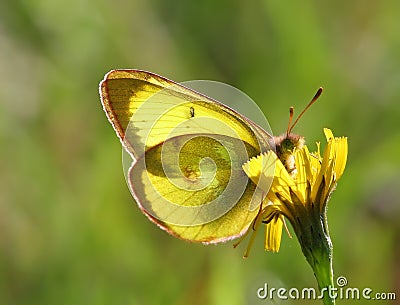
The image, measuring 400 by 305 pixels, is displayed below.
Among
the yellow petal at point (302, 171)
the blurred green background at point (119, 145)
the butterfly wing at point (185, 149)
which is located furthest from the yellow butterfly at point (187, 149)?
the blurred green background at point (119, 145)

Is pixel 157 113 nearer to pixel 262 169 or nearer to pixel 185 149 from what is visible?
pixel 185 149

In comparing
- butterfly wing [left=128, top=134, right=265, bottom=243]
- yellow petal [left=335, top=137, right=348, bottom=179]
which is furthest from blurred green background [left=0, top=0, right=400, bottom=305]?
yellow petal [left=335, top=137, right=348, bottom=179]

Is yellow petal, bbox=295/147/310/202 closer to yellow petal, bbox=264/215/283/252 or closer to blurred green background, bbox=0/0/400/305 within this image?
yellow petal, bbox=264/215/283/252

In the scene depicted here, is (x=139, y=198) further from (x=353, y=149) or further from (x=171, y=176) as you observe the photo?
(x=353, y=149)

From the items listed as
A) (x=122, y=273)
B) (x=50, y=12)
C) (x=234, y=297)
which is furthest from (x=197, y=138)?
(x=50, y=12)

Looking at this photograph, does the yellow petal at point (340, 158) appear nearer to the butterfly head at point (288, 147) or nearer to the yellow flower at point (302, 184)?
the yellow flower at point (302, 184)

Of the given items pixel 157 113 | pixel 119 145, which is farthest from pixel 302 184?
pixel 119 145
